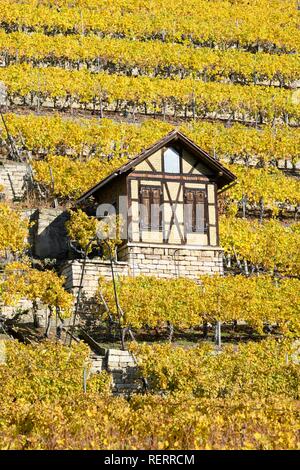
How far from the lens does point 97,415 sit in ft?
60.5

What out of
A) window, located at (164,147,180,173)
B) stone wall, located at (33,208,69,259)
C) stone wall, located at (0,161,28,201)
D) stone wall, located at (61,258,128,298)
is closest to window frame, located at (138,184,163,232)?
window, located at (164,147,180,173)

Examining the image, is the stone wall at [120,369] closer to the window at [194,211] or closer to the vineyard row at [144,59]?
the window at [194,211]

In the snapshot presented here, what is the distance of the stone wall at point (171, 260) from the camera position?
3628 centimetres

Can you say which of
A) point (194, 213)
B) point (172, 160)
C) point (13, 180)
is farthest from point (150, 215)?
point (13, 180)

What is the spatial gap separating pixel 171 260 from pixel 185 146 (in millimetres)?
4488

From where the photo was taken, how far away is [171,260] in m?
36.9

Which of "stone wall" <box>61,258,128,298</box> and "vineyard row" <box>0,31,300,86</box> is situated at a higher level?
"vineyard row" <box>0,31,300,86</box>

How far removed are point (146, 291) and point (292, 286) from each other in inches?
220

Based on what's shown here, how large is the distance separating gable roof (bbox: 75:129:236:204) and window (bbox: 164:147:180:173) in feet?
1.38

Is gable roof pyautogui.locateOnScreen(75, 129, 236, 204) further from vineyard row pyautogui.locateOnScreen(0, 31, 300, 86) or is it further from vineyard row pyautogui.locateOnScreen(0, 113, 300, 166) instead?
vineyard row pyautogui.locateOnScreen(0, 31, 300, 86)

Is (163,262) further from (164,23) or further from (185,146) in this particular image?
(164,23)

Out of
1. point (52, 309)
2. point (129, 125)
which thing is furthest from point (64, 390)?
point (129, 125)

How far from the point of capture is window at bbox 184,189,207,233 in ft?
123

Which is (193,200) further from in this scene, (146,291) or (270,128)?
(270,128)
